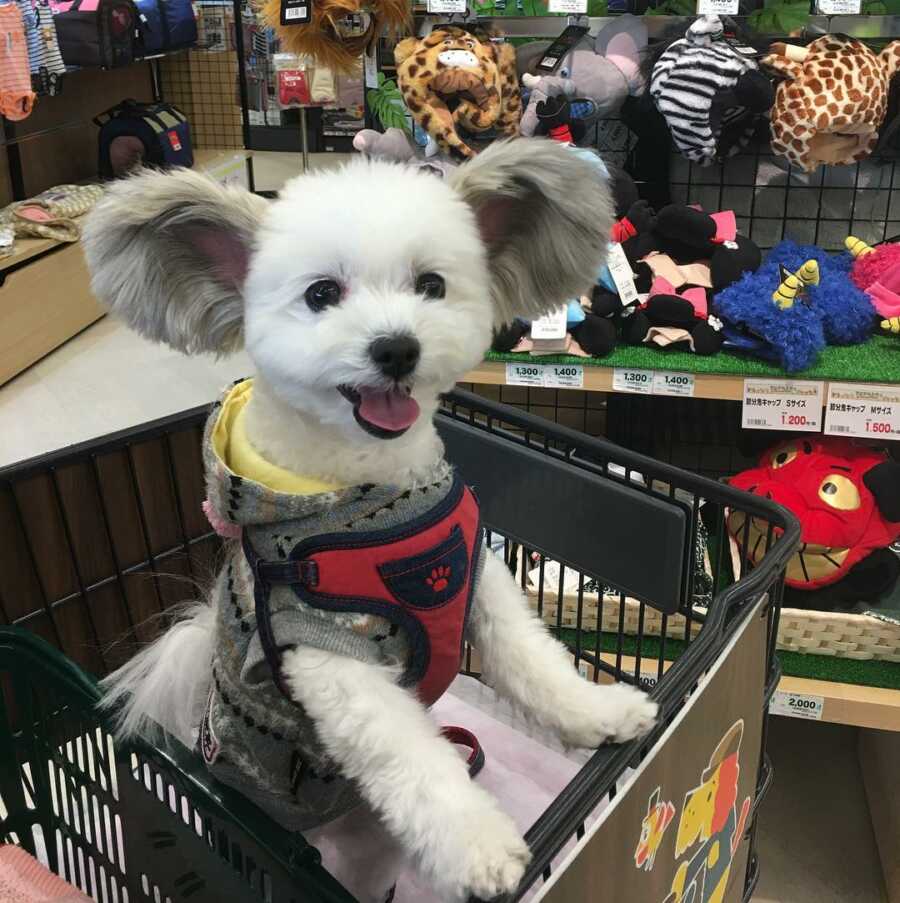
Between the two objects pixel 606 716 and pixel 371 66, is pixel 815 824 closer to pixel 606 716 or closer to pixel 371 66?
pixel 606 716

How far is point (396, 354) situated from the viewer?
689 millimetres

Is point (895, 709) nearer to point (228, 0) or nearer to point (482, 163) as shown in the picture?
point (482, 163)

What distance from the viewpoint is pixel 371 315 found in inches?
27.5

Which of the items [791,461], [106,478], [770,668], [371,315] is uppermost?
[371,315]

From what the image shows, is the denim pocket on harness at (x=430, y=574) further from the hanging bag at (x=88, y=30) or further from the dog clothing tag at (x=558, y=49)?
the hanging bag at (x=88, y=30)

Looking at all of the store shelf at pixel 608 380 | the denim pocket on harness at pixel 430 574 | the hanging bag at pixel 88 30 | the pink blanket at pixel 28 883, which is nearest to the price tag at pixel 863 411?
the store shelf at pixel 608 380

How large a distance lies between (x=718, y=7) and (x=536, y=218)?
114 centimetres

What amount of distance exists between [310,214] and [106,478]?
0.53 meters

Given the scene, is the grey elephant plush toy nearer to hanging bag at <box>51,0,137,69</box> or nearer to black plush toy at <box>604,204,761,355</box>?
black plush toy at <box>604,204,761,355</box>

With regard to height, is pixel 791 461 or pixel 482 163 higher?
pixel 482 163

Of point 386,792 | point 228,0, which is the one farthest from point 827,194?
point 228,0

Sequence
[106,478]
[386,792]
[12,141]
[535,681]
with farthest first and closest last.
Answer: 1. [12,141]
2. [106,478]
3. [535,681]
4. [386,792]

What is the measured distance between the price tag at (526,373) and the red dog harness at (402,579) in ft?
2.78

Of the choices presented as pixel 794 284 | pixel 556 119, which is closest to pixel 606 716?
pixel 794 284
